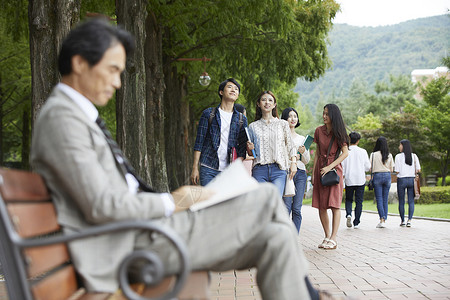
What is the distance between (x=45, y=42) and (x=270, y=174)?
339cm

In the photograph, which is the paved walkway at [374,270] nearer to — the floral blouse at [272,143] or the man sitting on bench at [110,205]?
the floral blouse at [272,143]

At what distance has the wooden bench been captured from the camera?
2.05 meters

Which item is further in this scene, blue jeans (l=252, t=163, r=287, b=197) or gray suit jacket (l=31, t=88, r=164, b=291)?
blue jeans (l=252, t=163, r=287, b=197)

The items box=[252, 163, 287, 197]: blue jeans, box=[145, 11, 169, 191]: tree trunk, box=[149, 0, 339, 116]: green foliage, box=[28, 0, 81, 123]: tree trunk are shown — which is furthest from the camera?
box=[149, 0, 339, 116]: green foliage

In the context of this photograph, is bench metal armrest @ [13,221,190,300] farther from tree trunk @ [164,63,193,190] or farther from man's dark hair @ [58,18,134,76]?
tree trunk @ [164,63,193,190]

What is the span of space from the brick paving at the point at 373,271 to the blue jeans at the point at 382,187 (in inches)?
115

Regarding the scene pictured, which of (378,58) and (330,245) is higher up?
(378,58)

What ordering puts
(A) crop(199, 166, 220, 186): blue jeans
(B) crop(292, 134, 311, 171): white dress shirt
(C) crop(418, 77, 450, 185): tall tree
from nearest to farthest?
(A) crop(199, 166, 220, 186): blue jeans
(B) crop(292, 134, 311, 171): white dress shirt
(C) crop(418, 77, 450, 185): tall tree

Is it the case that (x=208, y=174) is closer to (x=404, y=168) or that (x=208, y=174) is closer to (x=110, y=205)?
(x=110, y=205)

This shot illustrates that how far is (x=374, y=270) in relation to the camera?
6.65m

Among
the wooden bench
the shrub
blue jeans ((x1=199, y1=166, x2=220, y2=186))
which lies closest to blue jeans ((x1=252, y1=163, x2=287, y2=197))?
blue jeans ((x1=199, y1=166, x2=220, y2=186))

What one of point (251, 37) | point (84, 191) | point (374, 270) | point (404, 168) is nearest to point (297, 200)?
point (374, 270)

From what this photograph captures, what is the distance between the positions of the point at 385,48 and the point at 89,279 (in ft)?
666

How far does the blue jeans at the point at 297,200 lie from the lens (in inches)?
357
